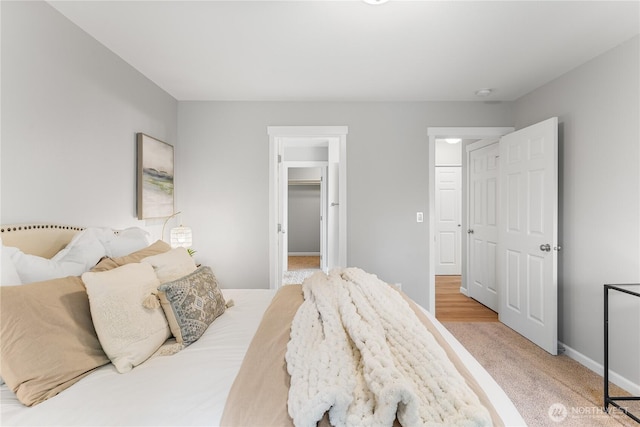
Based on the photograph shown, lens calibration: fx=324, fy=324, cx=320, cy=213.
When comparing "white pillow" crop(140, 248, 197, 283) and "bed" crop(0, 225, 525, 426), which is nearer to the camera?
"bed" crop(0, 225, 525, 426)

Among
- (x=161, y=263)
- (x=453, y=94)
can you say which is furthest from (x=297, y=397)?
(x=453, y=94)

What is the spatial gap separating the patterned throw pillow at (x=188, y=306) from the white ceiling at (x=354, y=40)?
61.6 inches

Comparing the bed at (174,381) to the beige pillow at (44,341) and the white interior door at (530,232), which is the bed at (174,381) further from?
the white interior door at (530,232)

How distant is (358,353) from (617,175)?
8.00 ft

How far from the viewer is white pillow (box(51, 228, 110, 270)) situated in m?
1.63

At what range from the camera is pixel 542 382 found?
2359 mm

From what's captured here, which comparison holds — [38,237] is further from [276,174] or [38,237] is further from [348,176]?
[348,176]

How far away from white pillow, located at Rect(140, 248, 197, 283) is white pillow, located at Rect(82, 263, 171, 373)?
0.23 meters

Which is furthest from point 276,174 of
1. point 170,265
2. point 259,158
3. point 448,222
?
point 448,222

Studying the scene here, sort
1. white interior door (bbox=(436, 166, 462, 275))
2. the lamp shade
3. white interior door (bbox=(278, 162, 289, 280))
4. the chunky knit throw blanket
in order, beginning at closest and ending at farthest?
the chunky knit throw blanket < the lamp shade < white interior door (bbox=(278, 162, 289, 280)) < white interior door (bbox=(436, 166, 462, 275))

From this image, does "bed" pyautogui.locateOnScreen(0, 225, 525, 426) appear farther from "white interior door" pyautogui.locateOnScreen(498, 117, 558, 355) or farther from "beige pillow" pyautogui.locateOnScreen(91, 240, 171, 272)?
"white interior door" pyautogui.locateOnScreen(498, 117, 558, 355)

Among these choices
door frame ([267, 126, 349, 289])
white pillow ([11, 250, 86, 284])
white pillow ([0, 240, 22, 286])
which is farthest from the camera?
door frame ([267, 126, 349, 289])

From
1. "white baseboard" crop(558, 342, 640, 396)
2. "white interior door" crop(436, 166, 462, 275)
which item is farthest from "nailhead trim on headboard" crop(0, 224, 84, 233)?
"white interior door" crop(436, 166, 462, 275)

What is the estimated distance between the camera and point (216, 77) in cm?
291
